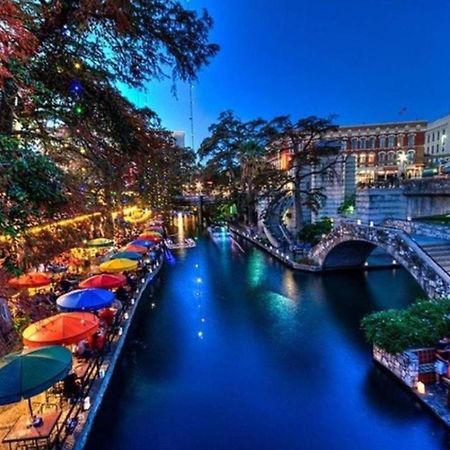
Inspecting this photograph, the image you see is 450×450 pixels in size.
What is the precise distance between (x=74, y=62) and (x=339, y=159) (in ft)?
99.0

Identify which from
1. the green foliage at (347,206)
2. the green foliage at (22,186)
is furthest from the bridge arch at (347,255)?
the green foliage at (22,186)

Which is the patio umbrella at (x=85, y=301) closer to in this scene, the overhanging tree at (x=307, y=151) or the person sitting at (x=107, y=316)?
the person sitting at (x=107, y=316)

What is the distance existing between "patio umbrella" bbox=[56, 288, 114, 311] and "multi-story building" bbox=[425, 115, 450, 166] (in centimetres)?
6503

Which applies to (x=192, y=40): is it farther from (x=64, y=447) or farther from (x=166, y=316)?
(x=166, y=316)

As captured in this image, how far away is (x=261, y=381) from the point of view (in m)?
11.2

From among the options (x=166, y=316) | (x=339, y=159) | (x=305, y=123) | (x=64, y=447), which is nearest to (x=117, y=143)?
(x=64, y=447)

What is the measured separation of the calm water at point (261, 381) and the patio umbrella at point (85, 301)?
2174mm

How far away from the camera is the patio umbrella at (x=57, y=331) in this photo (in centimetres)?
961

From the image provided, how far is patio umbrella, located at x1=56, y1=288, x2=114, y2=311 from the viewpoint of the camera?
1255 centimetres

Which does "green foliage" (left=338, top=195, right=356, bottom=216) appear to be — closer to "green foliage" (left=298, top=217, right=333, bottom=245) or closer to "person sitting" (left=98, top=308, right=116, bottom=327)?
"green foliage" (left=298, top=217, right=333, bottom=245)

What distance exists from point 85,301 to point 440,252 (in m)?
15.1

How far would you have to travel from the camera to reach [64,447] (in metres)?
7.54

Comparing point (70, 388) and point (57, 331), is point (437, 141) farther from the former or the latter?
point (70, 388)

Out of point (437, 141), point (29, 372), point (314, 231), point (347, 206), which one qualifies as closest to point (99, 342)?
point (29, 372)
